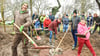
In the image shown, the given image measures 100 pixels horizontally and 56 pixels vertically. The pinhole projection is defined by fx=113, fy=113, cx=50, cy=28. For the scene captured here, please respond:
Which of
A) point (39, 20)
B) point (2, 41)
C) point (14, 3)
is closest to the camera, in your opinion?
point (2, 41)

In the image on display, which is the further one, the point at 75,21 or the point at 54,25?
the point at 54,25

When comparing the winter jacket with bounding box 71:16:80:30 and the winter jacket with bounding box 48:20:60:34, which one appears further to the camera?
the winter jacket with bounding box 48:20:60:34

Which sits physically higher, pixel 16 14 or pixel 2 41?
pixel 16 14

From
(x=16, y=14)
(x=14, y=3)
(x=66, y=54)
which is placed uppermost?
(x=14, y=3)

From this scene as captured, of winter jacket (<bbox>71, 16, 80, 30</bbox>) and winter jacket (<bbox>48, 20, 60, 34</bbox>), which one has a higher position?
winter jacket (<bbox>71, 16, 80, 30</bbox>)

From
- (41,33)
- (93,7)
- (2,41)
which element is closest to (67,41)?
(41,33)

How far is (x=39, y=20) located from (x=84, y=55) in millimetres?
4914

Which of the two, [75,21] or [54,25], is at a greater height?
[75,21]

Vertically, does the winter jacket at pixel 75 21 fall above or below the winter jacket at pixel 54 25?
above

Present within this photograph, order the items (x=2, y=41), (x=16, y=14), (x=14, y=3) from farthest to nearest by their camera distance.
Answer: (x=14, y=3) < (x=2, y=41) < (x=16, y=14)

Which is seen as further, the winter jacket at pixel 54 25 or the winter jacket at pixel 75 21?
the winter jacket at pixel 54 25

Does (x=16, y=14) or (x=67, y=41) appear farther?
(x=67, y=41)

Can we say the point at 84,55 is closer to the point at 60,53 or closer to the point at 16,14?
the point at 60,53

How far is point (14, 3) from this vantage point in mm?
19078
